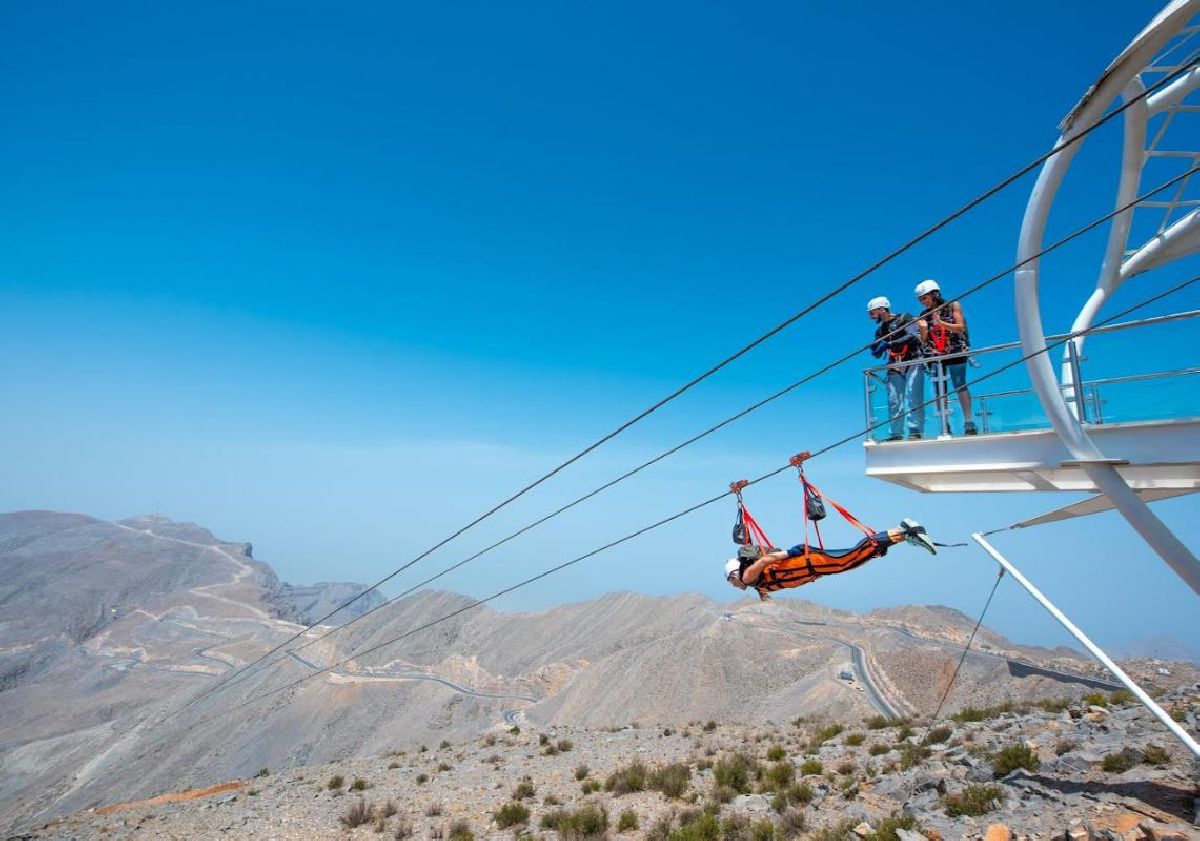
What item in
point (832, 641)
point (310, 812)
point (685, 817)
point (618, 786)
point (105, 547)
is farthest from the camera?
point (105, 547)

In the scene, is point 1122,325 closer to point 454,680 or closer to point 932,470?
point 932,470

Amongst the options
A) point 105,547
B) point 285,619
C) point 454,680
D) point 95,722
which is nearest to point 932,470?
point 454,680

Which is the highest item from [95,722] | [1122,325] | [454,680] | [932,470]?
[1122,325]

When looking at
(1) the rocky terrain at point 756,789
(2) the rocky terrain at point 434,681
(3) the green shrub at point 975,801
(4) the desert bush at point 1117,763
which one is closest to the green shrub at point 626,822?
(1) the rocky terrain at point 756,789

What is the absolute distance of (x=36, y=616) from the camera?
95688mm

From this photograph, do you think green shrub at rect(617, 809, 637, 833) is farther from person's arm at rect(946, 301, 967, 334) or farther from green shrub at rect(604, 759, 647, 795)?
person's arm at rect(946, 301, 967, 334)

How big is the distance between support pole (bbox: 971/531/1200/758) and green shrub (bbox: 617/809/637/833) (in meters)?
8.56

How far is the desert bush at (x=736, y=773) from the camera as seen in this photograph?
14.4m

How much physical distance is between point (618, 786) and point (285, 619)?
11096cm

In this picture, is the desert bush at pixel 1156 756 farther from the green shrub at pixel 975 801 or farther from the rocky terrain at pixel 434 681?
the green shrub at pixel 975 801

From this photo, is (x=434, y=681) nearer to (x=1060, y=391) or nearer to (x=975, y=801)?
(x=975, y=801)

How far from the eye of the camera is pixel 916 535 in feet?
26.3

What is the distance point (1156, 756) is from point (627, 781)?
33.5ft

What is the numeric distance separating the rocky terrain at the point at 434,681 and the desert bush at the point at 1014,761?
101cm
